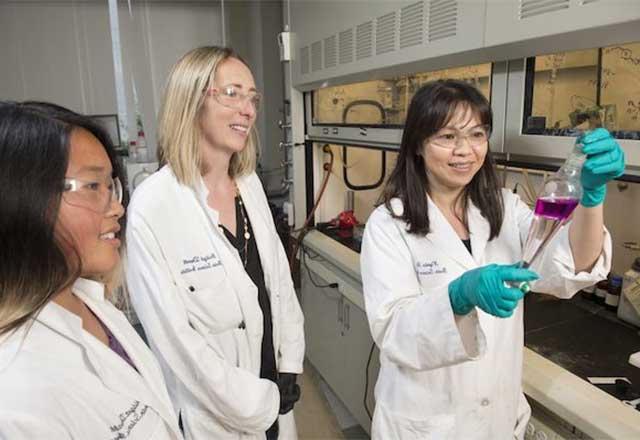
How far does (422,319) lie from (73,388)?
687 mm

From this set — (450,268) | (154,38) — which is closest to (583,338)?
(450,268)

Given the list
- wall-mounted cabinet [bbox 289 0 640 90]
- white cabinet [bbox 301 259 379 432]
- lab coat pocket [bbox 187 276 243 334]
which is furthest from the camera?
white cabinet [bbox 301 259 379 432]

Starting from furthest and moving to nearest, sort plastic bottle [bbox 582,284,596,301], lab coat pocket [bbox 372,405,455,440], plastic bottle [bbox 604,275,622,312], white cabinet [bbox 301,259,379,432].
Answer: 1. white cabinet [bbox 301,259,379,432]
2. plastic bottle [bbox 582,284,596,301]
3. plastic bottle [bbox 604,275,622,312]
4. lab coat pocket [bbox 372,405,455,440]

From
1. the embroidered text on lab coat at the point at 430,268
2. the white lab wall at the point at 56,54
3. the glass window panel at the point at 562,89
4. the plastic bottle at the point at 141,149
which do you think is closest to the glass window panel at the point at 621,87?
the glass window panel at the point at 562,89

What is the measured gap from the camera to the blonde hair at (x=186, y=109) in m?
1.25

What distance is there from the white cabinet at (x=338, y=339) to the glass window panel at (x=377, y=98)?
826mm

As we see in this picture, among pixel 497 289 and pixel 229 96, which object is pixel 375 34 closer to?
pixel 229 96

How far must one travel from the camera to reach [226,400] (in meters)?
1.17

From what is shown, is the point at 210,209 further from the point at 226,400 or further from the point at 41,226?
the point at 41,226

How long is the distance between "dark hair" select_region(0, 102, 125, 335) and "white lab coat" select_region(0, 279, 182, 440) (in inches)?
2.0

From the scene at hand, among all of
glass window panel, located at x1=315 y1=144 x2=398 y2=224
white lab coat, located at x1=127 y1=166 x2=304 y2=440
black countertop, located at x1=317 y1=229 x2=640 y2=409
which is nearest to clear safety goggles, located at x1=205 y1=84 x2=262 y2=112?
white lab coat, located at x1=127 y1=166 x2=304 y2=440

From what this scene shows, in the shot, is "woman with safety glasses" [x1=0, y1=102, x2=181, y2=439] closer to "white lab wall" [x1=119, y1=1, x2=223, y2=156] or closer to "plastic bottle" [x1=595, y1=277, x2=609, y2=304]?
"plastic bottle" [x1=595, y1=277, x2=609, y2=304]

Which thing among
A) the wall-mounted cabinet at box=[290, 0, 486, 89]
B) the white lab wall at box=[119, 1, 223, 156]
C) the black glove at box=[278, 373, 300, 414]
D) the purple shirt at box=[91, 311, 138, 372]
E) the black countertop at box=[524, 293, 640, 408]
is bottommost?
the black glove at box=[278, 373, 300, 414]

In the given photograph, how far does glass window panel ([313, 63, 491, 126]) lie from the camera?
1636 mm
